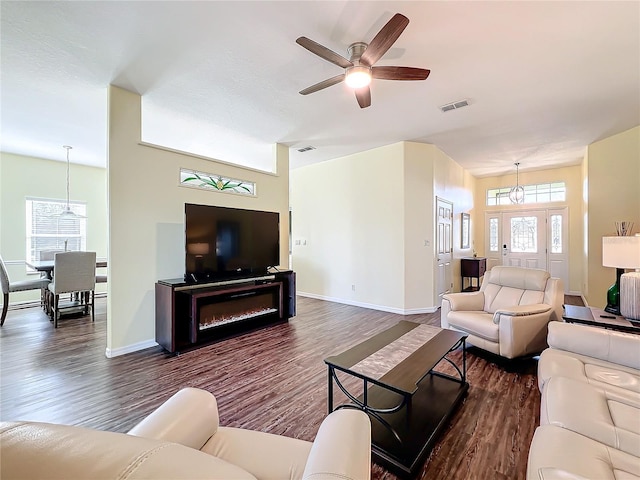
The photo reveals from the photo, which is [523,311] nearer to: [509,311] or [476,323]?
[509,311]

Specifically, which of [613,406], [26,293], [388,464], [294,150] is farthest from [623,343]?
[26,293]

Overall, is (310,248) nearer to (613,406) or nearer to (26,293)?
(613,406)

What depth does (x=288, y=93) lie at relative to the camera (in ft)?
10.3

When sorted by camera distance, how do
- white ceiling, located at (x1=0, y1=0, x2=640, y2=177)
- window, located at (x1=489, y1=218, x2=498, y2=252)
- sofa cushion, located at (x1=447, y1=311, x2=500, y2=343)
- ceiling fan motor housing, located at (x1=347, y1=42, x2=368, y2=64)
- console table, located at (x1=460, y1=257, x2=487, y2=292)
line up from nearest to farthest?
white ceiling, located at (x1=0, y1=0, x2=640, y2=177), ceiling fan motor housing, located at (x1=347, y1=42, x2=368, y2=64), sofa cushion, located at (x1=447, y1=311, x2=500, y2=343), console table, located at (x1=460, y1=257, x2=487, y2=292), window, located at (x1=489, y1=218, x2=498, y2=252)

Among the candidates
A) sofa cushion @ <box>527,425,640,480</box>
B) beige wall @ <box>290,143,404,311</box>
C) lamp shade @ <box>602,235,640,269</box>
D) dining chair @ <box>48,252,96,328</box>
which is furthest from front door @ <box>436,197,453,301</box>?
dining chair @ <box>48,252,96,328</box>

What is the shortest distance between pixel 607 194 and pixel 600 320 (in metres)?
3.42

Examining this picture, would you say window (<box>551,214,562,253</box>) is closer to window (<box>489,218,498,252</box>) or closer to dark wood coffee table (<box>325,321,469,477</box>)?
window (<box>489,218,498,252</box>)

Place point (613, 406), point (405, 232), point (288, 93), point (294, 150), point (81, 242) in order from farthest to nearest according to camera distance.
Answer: point (81, 242) < point (294, 150) < point (405, 232) < point (288, 93) < point (613, 406)

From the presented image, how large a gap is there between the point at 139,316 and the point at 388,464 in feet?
9.72

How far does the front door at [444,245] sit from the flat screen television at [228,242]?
294 cm

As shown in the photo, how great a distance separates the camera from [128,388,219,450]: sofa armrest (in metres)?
0.99

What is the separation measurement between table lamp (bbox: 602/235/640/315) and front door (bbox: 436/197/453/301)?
2.49 metres

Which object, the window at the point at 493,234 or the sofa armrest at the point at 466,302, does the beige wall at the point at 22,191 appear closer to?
the sofa armrest at the point at 466,302

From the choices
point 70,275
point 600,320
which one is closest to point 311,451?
point 600,320
